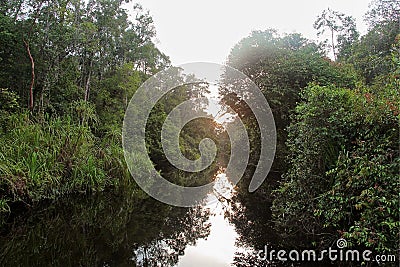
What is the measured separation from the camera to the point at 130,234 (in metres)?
5.51

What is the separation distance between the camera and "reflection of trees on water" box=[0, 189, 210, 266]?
4344mm

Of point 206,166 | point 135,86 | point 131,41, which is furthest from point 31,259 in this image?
point 131,41

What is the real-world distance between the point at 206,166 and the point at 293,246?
50.1 feet

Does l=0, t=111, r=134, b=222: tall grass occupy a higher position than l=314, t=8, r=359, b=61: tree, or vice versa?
l=314, t=8, r=359, b=61: tree

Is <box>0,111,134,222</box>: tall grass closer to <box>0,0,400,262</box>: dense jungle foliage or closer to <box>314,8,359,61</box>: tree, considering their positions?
<box>0,0,400,262</box>: dense jungle foliage

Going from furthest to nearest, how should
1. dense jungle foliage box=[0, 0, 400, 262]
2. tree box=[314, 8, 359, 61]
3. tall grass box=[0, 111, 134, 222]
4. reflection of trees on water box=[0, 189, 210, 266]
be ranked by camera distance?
tree box=[314, 8, 359, 61] → tall grass box=[0, 111, 134, 222] → reflection of trees on water box=[0, 189, 210, 266] → dense jungle foliage box=[0, 0, 400, 262]

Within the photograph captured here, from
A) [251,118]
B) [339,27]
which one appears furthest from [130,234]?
[339,27]

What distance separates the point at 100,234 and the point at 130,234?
1.59 feet

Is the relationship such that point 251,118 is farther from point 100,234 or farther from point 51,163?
point 100,234

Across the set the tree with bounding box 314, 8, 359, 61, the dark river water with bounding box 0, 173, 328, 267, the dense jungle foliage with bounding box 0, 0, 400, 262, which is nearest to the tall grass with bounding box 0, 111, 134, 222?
the dense jungle foliage with bounding box 0, 0, 400, 262

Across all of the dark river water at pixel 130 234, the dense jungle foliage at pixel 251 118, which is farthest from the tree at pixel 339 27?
the dark river water at pixel 130 234

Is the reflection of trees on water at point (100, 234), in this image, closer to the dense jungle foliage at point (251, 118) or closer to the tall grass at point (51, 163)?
the tall grass at point (51, 163)

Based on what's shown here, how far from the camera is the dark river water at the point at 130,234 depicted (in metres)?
4.39

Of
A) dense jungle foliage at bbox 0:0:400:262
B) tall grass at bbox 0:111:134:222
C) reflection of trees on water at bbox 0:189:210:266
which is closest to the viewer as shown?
dense jungle foliage at bbox 0:0:400:262
